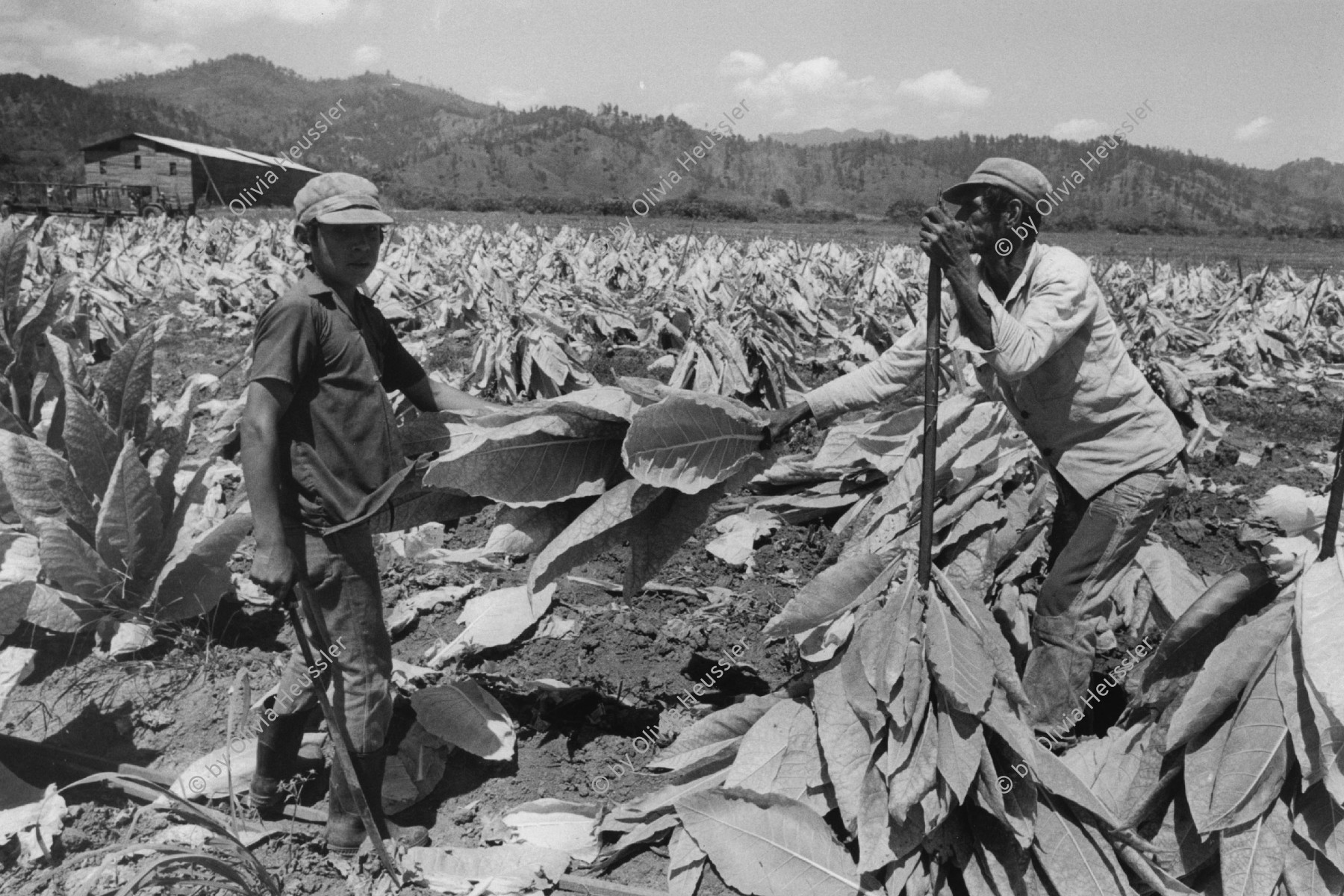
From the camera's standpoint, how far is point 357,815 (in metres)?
2.80

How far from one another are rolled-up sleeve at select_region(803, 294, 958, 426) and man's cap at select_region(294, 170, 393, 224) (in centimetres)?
134

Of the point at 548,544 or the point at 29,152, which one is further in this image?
the point at 29,152

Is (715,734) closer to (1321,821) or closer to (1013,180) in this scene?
(1321,821)

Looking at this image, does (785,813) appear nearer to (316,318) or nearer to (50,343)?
(316,318)

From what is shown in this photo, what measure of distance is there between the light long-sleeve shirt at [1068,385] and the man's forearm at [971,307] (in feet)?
0.34

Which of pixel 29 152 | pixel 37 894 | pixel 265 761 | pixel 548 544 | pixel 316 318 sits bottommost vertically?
pixel 37 894

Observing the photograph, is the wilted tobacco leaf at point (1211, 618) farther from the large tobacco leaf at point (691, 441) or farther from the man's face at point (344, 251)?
the man's face at point (344, 251)

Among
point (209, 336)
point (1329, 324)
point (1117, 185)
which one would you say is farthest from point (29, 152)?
point (1117, 185)

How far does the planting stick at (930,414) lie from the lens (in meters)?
2.17

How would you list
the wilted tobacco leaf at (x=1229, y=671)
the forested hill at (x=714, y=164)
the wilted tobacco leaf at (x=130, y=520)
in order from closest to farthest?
1. the wilted tobacco leaf at (x=1229, y=671)
2. the wilted tobacco leaf at (x=130, y=520)
3. the forested hill at (x=714, y=164)

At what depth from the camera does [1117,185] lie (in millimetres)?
102500

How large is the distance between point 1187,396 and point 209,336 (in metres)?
11.7

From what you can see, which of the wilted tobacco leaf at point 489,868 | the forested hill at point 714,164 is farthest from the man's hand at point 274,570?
the forested hill at point 714,164

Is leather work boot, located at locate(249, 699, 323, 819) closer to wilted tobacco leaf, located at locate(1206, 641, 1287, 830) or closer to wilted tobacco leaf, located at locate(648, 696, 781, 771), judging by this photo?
wilted tobacco leaf, located at locate(648, 696, 781, 771)
